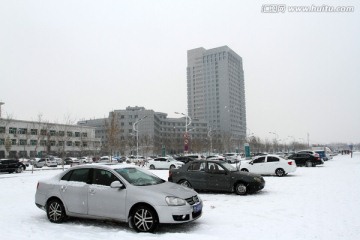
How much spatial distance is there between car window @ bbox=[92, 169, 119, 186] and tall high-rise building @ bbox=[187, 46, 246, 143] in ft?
486

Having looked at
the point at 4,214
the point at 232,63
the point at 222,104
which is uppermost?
the point at 232,63

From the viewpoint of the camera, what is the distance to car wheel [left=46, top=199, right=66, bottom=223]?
8.28 meters

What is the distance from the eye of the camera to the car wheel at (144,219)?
23.4 ft

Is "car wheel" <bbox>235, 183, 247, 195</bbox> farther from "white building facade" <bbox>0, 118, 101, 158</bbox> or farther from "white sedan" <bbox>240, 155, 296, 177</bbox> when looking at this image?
"white building facade" <bbox>0, 118, 101, 158</bbox>

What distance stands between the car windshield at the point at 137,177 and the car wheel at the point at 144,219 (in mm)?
723

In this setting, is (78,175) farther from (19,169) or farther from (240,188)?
(19,169)

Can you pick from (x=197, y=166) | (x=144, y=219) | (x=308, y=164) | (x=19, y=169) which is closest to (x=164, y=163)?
(x=308, y=164)

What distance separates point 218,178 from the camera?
1351cm

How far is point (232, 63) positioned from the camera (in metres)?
165

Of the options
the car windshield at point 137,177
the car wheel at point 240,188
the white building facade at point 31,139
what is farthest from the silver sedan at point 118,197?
the white building facade at point 31,139

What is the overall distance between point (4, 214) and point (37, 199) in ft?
5.64

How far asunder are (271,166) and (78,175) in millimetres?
16173

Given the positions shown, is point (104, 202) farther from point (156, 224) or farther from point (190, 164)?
point (190, 164)

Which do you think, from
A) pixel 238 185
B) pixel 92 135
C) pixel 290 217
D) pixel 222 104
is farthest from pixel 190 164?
pixel 222 104
